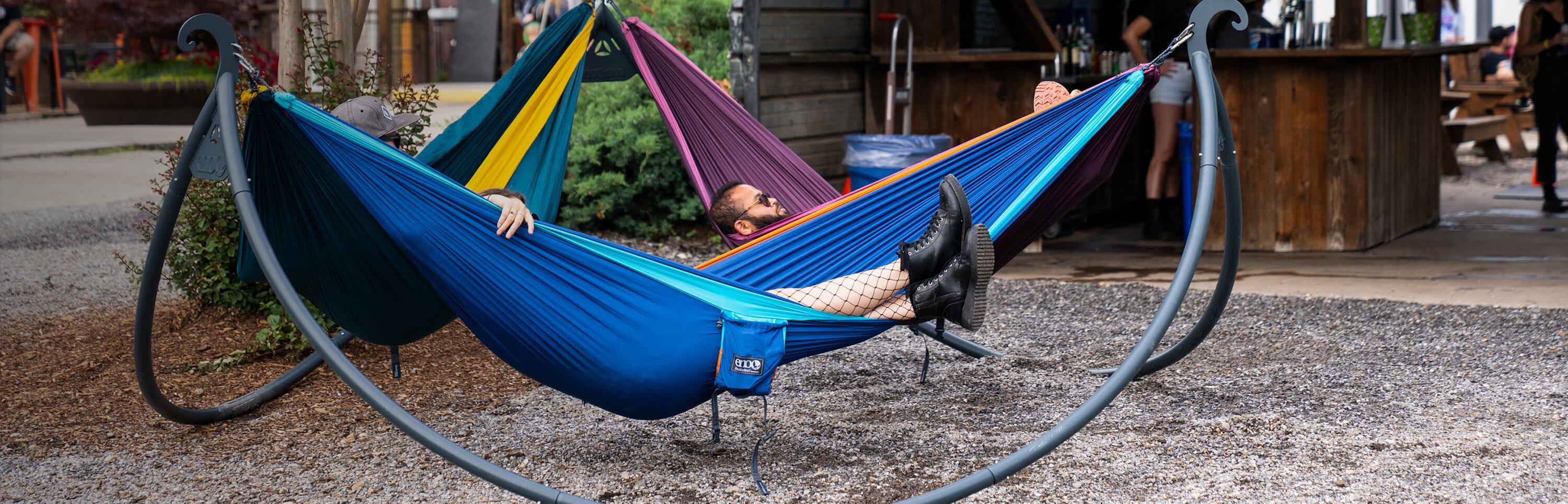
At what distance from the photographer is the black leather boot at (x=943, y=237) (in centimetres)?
232

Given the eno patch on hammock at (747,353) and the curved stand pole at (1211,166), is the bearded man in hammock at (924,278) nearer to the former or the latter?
the eno patch on hammock at (747,353)

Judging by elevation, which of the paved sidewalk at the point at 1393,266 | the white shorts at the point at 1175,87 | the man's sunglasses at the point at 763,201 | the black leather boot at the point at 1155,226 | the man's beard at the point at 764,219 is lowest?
the paved sidewalk at the point at 1393,266

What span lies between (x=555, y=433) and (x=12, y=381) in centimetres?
153

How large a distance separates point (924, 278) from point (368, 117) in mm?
1339

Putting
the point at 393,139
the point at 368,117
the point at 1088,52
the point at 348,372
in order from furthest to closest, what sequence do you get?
the point at 1088,52 → the point at 393,139 → the point at 368,117 → the point at 348,372

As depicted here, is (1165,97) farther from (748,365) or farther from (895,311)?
(748,365)

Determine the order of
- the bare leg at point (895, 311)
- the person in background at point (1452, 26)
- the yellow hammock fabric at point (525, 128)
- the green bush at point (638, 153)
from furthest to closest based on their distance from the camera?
the person in background at point (1452, 26)
the green bush at point (638, 153)
the yellow hammock fabric at point (525, 128)
the bare leg at point (895, 311)

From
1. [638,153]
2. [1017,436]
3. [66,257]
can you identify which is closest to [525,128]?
[1017,436]

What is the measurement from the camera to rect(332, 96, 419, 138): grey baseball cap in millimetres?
2770

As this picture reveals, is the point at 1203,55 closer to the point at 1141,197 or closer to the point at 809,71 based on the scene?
the point at 809,71

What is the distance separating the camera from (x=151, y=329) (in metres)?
2.61

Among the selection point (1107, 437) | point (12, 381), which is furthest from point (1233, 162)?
point (12, 381)

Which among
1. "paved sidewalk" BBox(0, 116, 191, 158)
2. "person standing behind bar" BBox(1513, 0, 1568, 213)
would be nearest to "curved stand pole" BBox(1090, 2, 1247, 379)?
"person standing behind bar" BBox(1513, 0, 1568, 213)

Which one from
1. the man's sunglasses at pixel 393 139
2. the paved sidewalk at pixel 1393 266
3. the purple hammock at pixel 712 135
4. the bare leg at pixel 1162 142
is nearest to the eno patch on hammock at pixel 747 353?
the purple hammock at pixel 712 135
